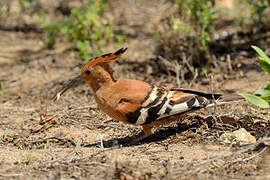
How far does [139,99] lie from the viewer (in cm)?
412

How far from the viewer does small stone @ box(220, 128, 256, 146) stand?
3783 millimetres

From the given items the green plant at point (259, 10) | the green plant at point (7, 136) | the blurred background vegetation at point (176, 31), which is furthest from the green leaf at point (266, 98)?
the green plant at point (259, 10)

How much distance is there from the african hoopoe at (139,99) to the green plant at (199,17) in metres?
1.93

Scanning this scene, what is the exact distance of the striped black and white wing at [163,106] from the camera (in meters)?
4.04

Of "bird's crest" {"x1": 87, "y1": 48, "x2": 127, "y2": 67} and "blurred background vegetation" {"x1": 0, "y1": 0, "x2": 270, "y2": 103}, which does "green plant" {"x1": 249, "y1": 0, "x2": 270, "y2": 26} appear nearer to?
"blurred background vegetation" {"x1": 0, "y1": 0, "x2": 270, "y2": 103}

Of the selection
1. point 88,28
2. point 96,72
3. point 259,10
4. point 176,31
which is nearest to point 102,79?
point 96,72

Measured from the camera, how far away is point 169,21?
20.6 feet

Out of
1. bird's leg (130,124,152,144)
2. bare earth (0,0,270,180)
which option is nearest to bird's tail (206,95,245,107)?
bare earth (0,0,270,180)

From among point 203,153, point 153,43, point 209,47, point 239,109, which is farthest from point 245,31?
point 203,153

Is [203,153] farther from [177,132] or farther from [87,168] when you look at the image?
[87,168]

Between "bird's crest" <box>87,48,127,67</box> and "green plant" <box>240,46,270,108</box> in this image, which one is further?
"bird's crest" <box>87,48,127,67</box>

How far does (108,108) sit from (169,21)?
8.50 feet

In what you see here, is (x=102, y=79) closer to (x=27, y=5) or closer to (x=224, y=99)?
(x=224, y=99)

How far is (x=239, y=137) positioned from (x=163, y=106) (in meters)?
0.76
